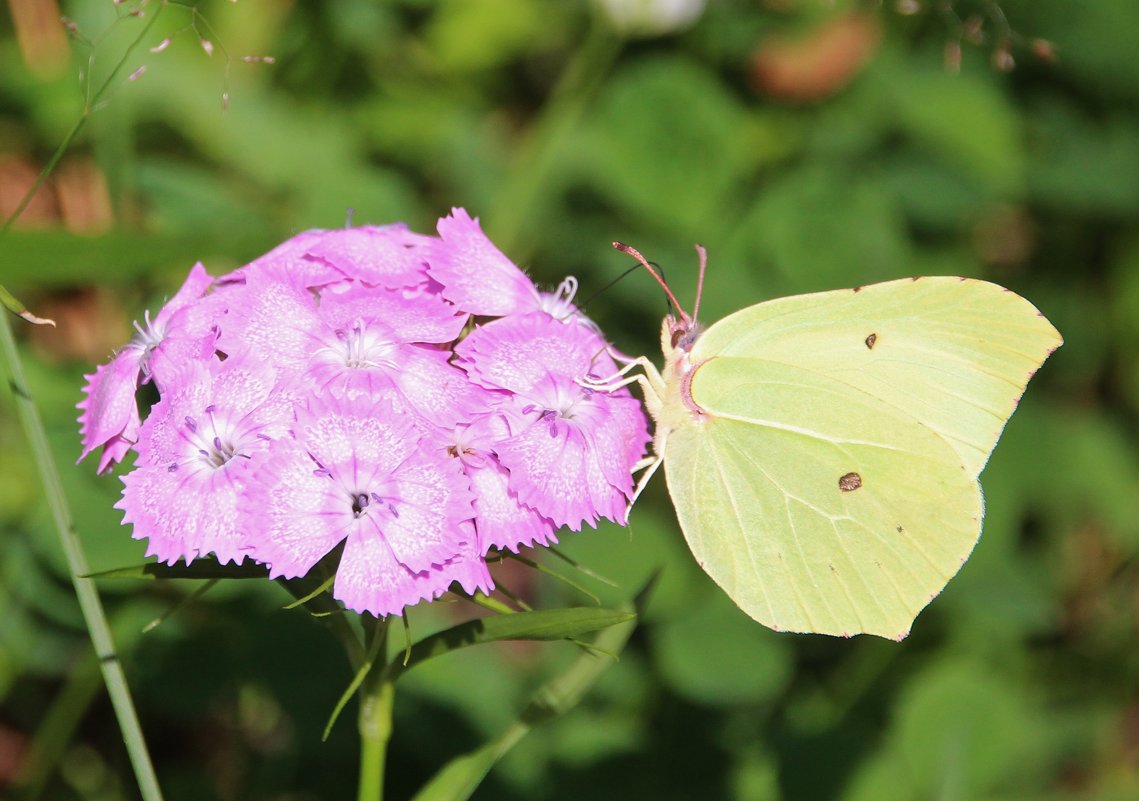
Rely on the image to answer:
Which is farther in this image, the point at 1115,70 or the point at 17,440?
the point at 1115,70

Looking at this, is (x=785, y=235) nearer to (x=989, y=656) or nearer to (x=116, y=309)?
(x=989, y=656)

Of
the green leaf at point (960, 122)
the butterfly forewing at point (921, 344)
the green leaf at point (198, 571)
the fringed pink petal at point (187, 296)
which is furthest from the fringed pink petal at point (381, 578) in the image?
the green leaf at point (960, 122)

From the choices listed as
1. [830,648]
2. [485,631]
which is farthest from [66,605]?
[830,648]

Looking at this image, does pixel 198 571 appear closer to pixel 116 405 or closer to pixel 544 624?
pixel 116 405

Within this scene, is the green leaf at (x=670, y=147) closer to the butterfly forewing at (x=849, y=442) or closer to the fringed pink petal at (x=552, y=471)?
the butterfly forewing at (x=849, y=442)

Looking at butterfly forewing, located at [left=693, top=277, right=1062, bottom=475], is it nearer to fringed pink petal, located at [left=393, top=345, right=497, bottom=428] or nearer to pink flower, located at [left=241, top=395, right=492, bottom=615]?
fringed pink petal, located at [left=393, top=345, right=497, bottom=428]

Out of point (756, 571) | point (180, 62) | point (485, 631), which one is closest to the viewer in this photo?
point (485, 631)
